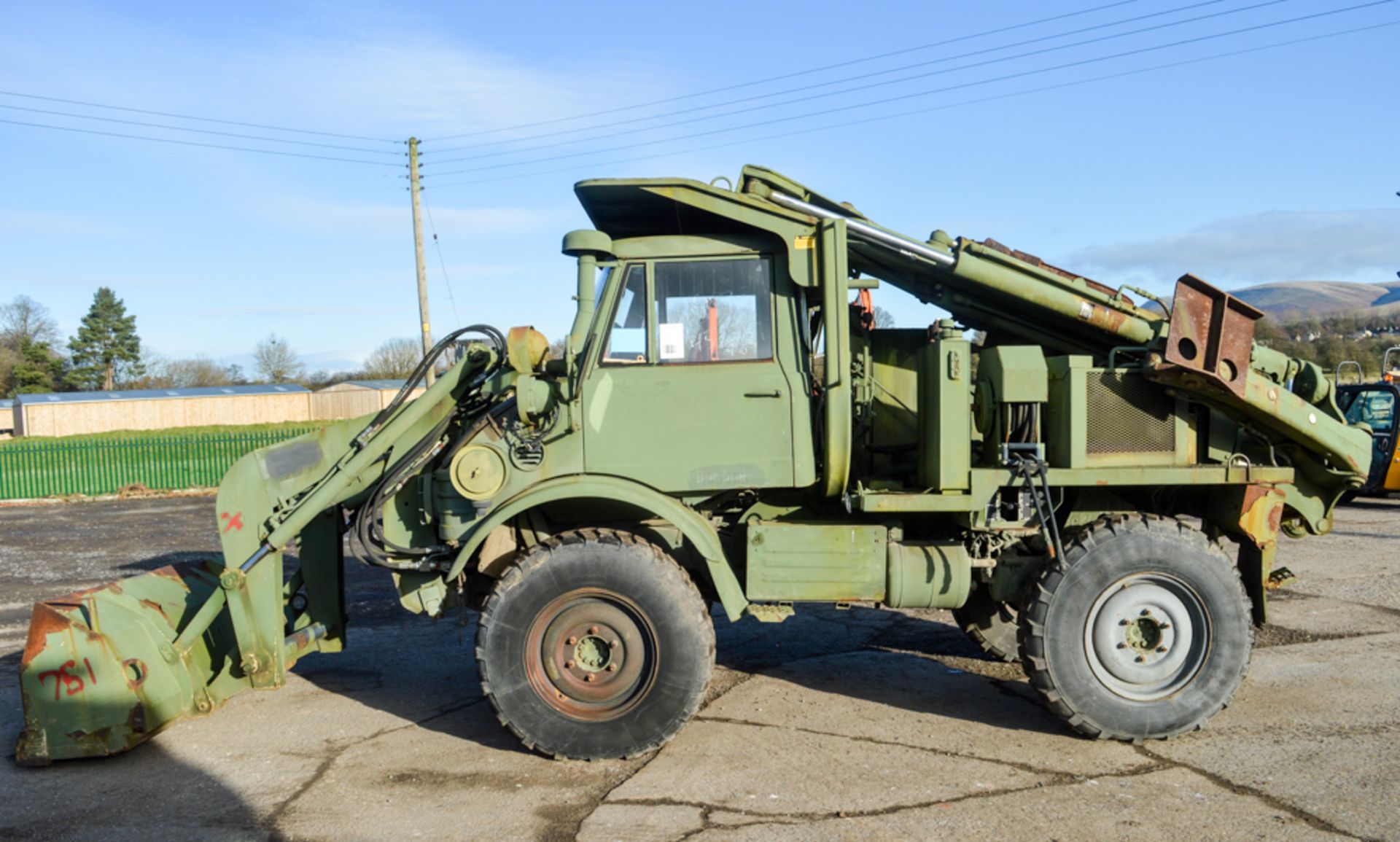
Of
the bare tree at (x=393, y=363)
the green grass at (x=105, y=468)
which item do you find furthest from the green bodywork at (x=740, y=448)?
the bare tree at (x=393, y=363)

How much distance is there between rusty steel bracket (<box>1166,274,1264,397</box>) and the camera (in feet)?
18.7

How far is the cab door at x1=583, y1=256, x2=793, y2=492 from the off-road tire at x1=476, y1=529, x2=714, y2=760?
1.79 feet

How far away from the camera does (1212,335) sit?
18.8 feet

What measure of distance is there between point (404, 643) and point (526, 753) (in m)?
3.01

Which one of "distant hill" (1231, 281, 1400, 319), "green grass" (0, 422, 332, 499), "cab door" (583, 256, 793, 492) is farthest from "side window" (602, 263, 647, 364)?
"distant hill" (1231, 281, 1400, 319)

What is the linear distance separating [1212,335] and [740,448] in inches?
103

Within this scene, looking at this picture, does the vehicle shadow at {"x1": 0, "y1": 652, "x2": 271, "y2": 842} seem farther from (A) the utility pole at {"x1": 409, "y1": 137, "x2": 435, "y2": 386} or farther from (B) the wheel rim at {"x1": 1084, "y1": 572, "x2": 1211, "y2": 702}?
(A) the utility pole at {"x1": 409, "y1": 137, "x2": 435, "y2": 386}

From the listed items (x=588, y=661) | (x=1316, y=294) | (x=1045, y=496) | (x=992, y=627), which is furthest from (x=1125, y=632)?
(x=1316, y=294)

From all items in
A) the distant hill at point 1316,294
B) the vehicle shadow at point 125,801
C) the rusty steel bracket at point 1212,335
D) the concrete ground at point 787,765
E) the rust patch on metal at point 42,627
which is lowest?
the vehicle shadow at point 125,801

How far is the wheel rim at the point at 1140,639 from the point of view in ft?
19.2

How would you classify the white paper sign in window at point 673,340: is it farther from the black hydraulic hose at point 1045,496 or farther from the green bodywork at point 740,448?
the black hydraulic hose at point 1045,496

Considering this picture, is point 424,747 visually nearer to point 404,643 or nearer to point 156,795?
Result: point 156,795

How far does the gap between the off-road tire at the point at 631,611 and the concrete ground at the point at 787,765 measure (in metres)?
0.16

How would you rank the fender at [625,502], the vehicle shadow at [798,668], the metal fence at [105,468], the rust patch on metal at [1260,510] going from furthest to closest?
the metal fence at [105,468] < the vehicle shadow at [798,668] < the rust patch on metal at [1260,510] < the fender at [625,502]
